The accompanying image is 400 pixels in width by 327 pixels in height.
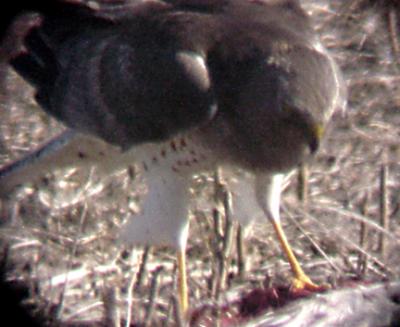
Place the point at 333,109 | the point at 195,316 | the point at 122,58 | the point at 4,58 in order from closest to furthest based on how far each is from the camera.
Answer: the point at 195,316 < the point at 333,109 < the point at 122,58 < the point at 4,58

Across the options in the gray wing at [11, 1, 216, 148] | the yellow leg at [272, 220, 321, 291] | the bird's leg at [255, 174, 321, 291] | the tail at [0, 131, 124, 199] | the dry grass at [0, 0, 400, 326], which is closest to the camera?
the dry grass at [0, 0, 400, 326]

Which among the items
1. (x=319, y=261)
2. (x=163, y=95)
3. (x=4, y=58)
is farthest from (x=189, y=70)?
(x=4, y=58)

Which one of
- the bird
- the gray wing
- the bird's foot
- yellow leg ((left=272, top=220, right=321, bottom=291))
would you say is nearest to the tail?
the bird

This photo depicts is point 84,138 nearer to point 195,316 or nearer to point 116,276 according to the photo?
point 116,276

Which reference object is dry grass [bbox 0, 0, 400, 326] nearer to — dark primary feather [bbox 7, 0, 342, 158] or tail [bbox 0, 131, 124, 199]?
tail [bbox 0, 131, 124, 199]

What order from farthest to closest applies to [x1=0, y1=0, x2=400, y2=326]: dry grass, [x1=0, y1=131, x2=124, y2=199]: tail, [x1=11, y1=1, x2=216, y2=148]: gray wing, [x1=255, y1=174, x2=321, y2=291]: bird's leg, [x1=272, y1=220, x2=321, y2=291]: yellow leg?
[x1=0, y1=131, x2=124, y2=199]: tail
[x1=255, y1=174, x2=321, y2=291]: bird's leg
[x1=11, y1=1, x2=216, y2=148]: gray wing
[x1=272, y1=220, x2=321, y2=291]: yellow leg
[x1=0, y1=0, x2=400, y2=326]: dry grass

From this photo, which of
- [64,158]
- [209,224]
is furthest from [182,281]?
[64,158]

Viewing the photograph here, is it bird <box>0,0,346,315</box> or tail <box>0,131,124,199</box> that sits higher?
bird <box>0,0,346,315</box>

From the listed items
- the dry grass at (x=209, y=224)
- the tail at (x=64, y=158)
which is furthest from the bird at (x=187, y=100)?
the dry grass at (x=209, y=224)
